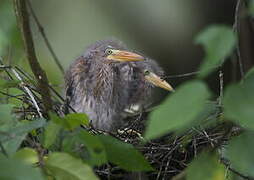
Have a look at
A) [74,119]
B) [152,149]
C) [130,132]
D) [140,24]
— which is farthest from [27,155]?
[140,24]

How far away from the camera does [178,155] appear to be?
277 cm

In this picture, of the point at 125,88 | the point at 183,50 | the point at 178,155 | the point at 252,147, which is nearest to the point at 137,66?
the point at 125,88

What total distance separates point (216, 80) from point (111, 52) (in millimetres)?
1335

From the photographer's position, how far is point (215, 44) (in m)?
1.25

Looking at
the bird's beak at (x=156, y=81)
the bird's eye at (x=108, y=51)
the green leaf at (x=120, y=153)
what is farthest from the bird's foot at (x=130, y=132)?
the green leaf at (x=120, y=153)

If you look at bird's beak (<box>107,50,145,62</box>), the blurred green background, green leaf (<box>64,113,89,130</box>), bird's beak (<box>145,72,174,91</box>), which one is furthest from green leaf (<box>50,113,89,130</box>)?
the blurred green background

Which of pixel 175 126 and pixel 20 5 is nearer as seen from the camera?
pixel 175 126

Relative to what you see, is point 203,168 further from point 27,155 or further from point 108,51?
point 108,51

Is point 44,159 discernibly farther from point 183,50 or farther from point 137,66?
point 183,50

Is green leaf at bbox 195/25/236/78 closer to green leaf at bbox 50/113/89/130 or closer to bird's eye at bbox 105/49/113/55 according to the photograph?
green leaf at bbox 50/113/89/130

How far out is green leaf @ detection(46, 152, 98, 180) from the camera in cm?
163

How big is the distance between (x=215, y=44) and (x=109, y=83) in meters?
2.05

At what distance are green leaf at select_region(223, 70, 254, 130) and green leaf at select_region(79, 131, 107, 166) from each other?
0.54 metres

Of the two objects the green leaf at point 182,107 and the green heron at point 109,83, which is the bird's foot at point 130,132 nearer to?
the green heron at point 109,83
